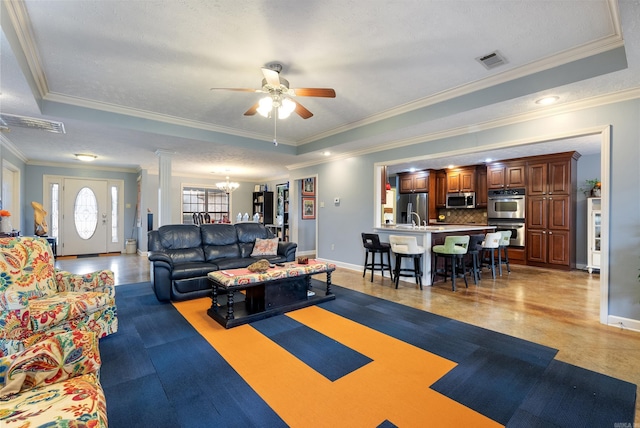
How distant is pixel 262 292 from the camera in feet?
11.2

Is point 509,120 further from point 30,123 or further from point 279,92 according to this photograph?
point 30,123

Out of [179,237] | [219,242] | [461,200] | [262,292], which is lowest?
[262,292]

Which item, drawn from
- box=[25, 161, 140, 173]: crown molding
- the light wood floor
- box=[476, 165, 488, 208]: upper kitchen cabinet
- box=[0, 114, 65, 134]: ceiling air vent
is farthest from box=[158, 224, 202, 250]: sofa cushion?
box=[476, 165, 488, 208]: upper kitchen cabinet

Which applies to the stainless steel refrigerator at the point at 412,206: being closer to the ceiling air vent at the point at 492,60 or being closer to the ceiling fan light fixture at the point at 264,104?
the ceiling air vent at the point at 492,60

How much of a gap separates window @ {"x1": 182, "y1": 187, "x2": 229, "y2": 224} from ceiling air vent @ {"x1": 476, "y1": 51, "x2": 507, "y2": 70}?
9.00m

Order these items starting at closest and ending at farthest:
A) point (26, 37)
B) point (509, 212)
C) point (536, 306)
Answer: point (26, 37)
point (536, 306)
point (509, 212)

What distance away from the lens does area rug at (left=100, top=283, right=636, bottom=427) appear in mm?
1746

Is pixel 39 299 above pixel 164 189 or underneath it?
underneath

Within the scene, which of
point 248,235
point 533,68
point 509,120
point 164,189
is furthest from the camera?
point 164,189

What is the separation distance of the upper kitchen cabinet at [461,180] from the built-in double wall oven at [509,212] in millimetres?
535

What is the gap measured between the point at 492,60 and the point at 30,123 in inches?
231

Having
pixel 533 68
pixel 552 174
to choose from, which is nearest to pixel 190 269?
pixel 533 68

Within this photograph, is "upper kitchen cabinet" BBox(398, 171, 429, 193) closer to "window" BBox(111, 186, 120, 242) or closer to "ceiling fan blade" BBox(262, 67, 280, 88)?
"ceiling fan blade" BBox(262, 67, 280, 88)

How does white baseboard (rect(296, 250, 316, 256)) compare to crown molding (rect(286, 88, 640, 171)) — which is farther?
white baseboard (rect(296, 250, 316, 256))
